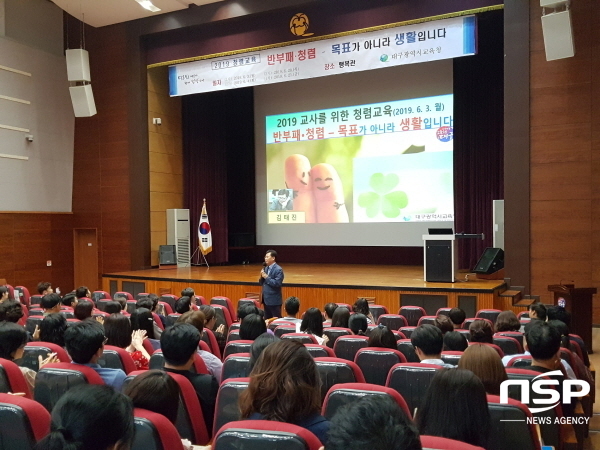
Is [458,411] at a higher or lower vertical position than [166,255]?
higher

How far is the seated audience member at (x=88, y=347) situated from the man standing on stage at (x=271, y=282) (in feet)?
12.9

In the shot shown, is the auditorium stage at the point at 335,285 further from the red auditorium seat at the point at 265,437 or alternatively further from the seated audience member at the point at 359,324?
the red auditorium seat at the point at 265,437

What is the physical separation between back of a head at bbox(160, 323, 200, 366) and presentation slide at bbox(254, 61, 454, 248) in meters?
7.98

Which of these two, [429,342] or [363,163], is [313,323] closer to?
[429,342]

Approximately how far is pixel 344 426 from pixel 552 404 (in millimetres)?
1548

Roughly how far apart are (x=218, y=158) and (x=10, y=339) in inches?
369

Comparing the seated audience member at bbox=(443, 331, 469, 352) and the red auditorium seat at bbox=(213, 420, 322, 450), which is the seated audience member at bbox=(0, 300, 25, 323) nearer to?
the seated audience member at bbox=(443, 331, 469, 352)

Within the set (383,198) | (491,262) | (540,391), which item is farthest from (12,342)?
(383,198)

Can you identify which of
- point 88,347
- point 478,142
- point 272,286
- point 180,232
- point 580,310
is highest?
point 478,142

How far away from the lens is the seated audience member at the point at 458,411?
1.48 m

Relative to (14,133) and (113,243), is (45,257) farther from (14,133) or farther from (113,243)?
(14,133)

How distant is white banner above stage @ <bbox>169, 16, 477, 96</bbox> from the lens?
775cm

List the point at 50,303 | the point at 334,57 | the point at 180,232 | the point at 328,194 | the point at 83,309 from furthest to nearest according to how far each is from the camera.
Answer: the point at 180,232 → the point at 328,194 → the point at 334,57 → the point at 50,303 → the point at 83,309

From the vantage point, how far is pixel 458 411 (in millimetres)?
1488
